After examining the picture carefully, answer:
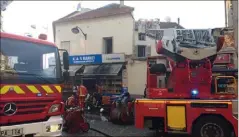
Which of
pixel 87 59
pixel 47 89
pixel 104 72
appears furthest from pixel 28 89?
pixel 87 59

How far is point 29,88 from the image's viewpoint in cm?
632

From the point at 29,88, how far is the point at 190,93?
4359 millimetres

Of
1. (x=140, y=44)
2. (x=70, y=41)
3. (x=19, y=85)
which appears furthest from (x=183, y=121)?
(x=70, y=41)

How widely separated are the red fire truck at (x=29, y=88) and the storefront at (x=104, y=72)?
11.7m

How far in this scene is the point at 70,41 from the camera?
22.4 metres

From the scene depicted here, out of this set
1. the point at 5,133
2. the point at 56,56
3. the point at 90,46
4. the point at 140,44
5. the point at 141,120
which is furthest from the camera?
the point at 90,46

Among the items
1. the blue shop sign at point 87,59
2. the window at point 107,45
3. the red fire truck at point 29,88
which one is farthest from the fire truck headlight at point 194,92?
the window at point 107,45

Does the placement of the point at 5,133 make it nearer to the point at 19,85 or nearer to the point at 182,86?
the point at 19,85

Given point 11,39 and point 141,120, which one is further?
point 141,120

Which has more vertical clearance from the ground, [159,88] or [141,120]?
[159,88]

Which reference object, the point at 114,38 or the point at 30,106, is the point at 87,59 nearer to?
the point at 114,38

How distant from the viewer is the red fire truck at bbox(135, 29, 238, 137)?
792 cm

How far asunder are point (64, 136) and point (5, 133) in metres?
3.55

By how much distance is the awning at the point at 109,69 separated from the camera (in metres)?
18.8
